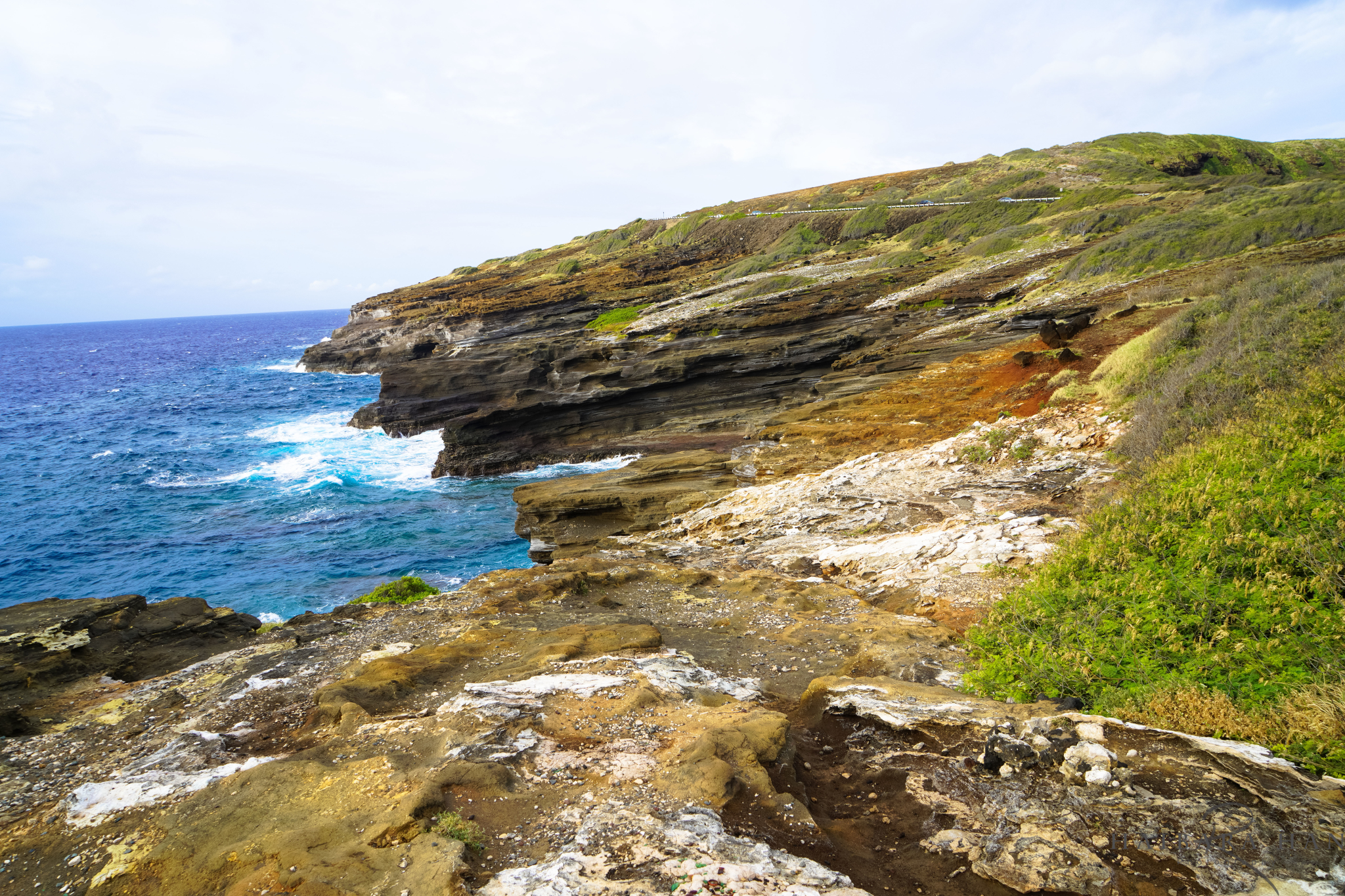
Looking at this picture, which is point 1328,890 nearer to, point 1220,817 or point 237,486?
point 1220,817

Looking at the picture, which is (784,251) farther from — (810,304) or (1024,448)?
(1024,448)

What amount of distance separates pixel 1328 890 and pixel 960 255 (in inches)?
1611

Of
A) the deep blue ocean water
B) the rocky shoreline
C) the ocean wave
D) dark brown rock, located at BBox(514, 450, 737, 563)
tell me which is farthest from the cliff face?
the ocean wave

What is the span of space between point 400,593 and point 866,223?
50798 millimetres

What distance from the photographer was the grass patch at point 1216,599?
5543 millimetres

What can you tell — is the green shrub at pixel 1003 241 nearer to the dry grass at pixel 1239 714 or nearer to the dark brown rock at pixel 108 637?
the dry grass at pixel 1239 714

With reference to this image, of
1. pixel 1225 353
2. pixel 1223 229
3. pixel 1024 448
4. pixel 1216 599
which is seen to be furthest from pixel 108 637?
pixel 1223 229

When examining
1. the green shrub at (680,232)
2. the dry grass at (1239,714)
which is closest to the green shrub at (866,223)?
the green shrub at (680,232)

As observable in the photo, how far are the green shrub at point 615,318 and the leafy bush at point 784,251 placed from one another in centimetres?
851

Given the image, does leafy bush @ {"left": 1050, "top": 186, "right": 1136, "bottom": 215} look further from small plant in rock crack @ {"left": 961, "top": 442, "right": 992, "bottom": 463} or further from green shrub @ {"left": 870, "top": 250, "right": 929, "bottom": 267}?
small plant in rock crack @ {"left": 961, "top": 442, "right": 992, "bottom": 463}

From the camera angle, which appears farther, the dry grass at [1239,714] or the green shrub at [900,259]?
the green shrub at [900,259]

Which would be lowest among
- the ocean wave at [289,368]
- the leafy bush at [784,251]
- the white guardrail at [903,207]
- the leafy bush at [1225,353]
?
the leafy bush at [1225,353]

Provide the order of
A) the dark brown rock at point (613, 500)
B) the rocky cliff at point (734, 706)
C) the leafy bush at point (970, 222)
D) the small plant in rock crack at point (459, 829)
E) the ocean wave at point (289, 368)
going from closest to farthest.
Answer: the rocky cliff at point (734, 706), the small plant in rock crack at point (459, 829), the dark brown rock at point (613, 500), the leafy bush at point (970, 222), the ocean wave at point (289, 368)

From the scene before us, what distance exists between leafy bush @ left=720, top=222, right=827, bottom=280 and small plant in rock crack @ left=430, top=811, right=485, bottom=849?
155ft
